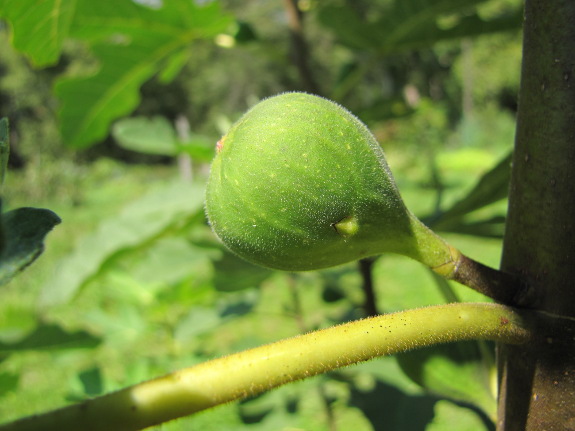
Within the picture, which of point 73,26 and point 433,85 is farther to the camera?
point 433,85

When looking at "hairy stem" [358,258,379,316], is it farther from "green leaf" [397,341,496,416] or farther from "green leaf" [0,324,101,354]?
"green leaf" [0,324,101,354]

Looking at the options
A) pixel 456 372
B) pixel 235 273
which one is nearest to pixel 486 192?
pixel 456 372

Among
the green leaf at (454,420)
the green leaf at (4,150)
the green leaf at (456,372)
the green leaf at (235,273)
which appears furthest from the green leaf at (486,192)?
the green leaf at (454,420)

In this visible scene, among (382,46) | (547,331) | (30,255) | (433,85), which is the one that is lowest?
(433,85)

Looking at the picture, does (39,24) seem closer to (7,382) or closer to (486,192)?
(7,382)

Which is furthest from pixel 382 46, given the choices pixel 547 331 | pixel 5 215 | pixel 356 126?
pixel 5 215

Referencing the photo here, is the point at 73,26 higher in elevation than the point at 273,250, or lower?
higher

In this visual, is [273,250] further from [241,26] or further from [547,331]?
[241,26]
